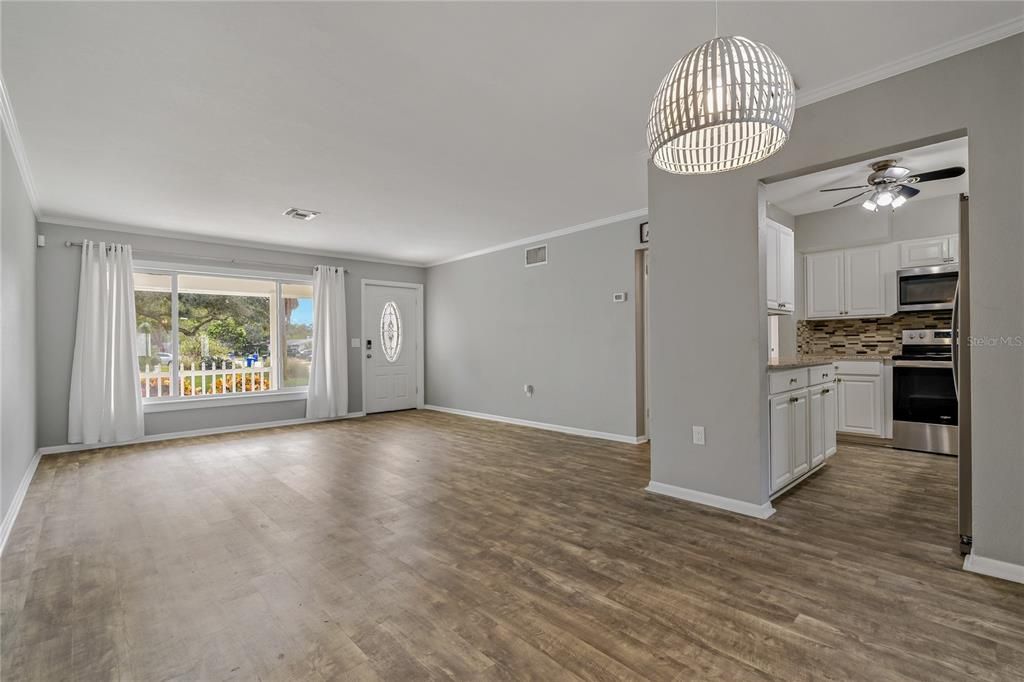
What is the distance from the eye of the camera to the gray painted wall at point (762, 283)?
2.19 metres

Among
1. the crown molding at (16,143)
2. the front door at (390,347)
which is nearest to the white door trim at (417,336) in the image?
the front door at (390,347)

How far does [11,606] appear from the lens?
2018mm

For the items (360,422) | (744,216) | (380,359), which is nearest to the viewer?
(744,216)

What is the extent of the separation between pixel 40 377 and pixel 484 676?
6058 millimetres

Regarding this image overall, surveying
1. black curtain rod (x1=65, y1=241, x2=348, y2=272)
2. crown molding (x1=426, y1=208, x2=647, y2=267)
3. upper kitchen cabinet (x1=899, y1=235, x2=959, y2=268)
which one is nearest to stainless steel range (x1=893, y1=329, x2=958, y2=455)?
upper kitchen cabinet (x1=899, y1=235, x2=959, y2=268)

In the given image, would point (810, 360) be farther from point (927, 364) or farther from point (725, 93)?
point (725, 93)

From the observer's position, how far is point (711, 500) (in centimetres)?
317

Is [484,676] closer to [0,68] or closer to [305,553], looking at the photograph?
[305,553]

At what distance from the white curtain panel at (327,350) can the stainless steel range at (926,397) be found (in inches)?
277

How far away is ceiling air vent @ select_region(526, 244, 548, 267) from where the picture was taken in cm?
619

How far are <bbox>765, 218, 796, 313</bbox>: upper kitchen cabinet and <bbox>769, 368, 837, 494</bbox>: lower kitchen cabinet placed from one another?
606 millimetres

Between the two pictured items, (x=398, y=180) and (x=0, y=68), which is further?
(x=398, y=180)

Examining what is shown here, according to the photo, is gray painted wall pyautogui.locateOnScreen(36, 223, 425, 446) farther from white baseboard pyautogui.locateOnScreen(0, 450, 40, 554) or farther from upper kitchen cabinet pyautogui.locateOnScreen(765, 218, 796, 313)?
upper kitchen cabinet pyautogui.locateOnScreen(765, 218, 796, 313)

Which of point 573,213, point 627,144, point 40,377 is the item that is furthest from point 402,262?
point 627,144
